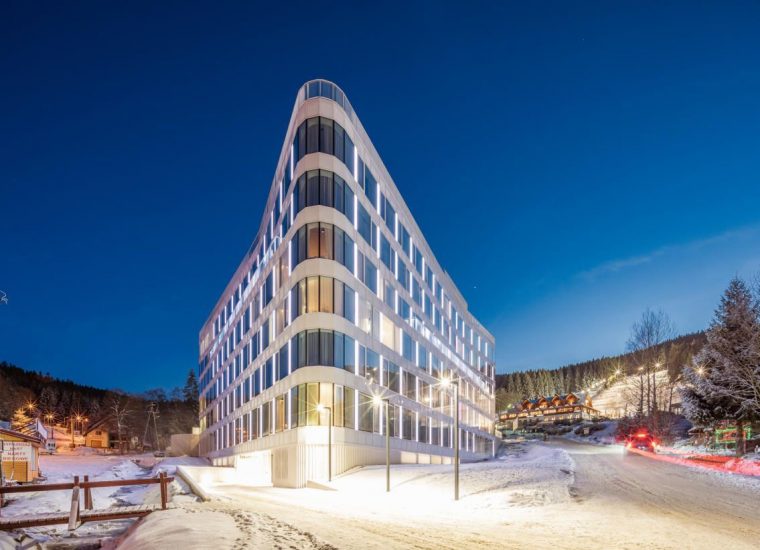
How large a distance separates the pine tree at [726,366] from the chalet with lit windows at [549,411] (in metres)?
109

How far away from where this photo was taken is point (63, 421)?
6161 inches

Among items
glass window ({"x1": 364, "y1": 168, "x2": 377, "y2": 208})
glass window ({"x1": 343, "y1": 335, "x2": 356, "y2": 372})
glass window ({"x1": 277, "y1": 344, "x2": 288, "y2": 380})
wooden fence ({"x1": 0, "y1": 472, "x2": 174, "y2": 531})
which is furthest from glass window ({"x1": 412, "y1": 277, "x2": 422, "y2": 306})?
wooden fence ({"x1": 0, "y1": 472, "x2": 174, "y2": 531})

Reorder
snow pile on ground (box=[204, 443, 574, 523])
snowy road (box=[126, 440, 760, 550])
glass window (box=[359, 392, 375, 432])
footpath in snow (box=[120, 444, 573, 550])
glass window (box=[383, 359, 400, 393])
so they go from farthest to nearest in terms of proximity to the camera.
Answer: glass window (box=[383, 359, 400, 393]), glass window (box=[359, 392, 375, 432]), snow pile on ground (box=[204, 443, 574, 523]), snowy road (box=[126, 440, 760, 550]), footpath in snow (box=[120, 444, 573, 550])

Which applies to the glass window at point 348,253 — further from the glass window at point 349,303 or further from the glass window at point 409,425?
the glass window at point 409,425

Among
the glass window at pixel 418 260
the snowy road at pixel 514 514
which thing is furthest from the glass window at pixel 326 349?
the glass window at pixel 418 260

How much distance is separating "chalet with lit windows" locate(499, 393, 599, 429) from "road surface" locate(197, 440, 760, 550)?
13583 centimetres

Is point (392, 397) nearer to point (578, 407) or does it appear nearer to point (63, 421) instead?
point (578, 407)

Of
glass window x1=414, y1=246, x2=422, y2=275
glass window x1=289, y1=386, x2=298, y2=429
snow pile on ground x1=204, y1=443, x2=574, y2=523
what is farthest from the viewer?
glass window x1=414, y1=246, x2=422, y2=275

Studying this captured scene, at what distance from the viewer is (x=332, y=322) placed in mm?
36625

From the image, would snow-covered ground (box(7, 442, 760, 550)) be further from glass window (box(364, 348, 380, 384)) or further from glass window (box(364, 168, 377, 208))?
glass window (box(364, 168, 377, 208))

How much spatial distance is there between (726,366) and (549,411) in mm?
137515

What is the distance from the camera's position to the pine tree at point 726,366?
3859cm

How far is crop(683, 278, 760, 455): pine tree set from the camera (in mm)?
38594

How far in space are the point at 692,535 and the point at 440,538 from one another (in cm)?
563
